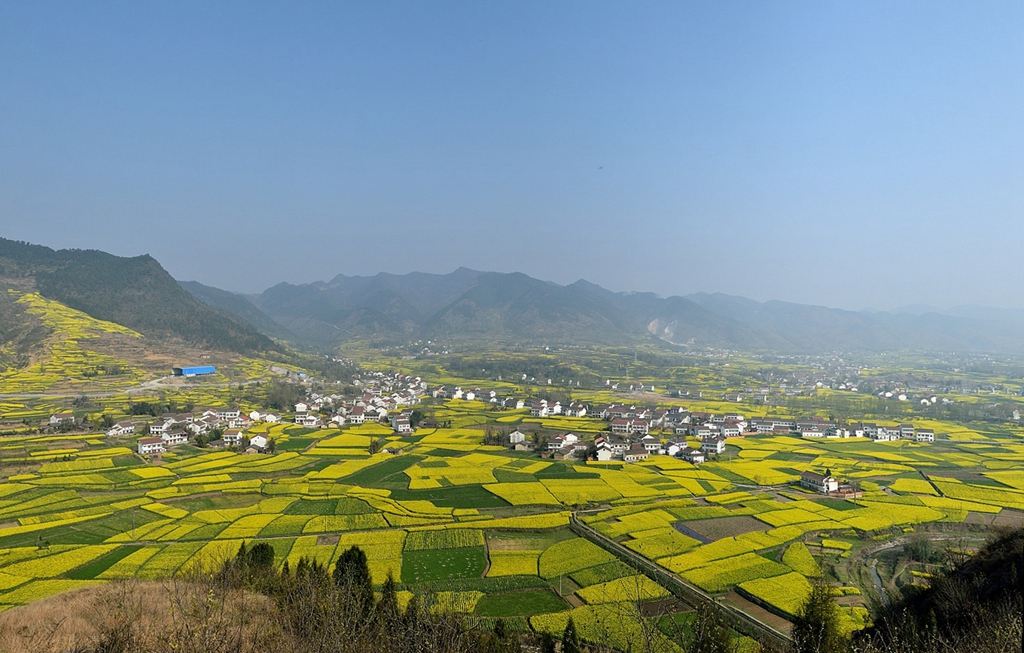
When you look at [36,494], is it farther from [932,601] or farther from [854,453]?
[854,453]

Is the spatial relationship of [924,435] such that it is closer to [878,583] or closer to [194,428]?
[878,583]

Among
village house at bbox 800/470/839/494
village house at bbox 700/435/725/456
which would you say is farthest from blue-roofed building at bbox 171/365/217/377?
village house at bbox 800/470/839/494

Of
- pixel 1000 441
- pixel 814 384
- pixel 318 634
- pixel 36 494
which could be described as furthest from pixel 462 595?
pixel 814 384

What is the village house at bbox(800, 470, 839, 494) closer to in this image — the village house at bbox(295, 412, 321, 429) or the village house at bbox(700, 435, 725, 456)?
the village house at bbox(700, 435, 725, 456)

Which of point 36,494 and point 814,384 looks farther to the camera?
point 814,384

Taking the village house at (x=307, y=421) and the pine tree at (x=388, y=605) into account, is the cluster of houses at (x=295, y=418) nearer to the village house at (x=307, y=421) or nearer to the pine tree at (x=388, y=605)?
the village house at (x=307, y=421)

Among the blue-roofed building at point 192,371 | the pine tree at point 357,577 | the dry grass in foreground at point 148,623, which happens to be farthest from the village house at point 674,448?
the blue-roofed building at point 192,371
